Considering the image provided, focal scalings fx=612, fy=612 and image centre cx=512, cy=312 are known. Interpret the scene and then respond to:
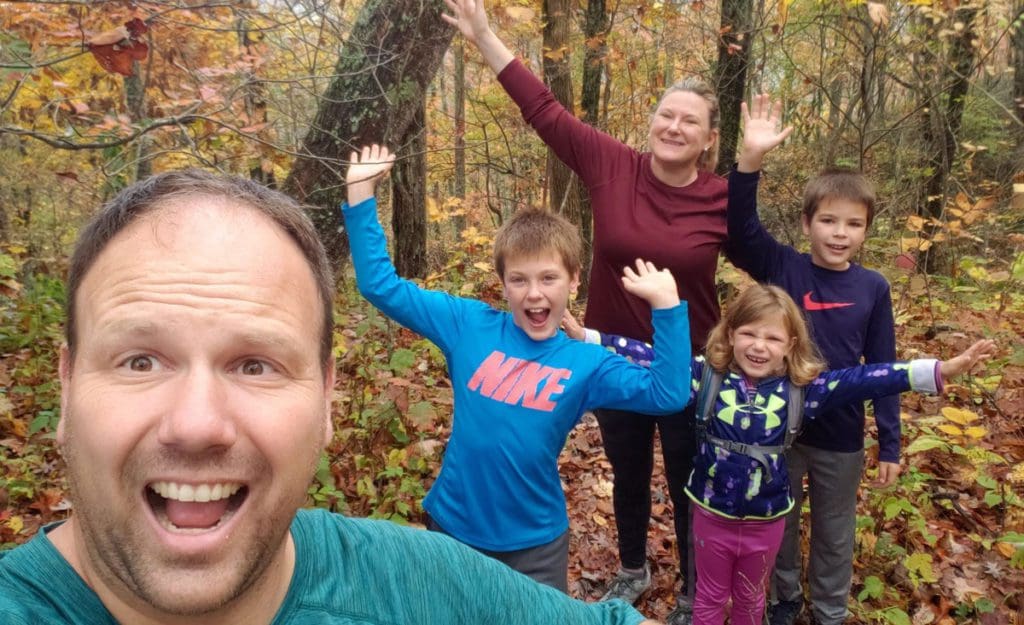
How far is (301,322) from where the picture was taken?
1.20 meters

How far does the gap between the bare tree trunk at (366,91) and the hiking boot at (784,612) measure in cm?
348

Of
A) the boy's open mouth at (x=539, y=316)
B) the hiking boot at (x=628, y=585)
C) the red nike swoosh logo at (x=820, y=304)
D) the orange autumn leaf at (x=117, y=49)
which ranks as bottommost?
the hiking boot at (x=628, y=585)

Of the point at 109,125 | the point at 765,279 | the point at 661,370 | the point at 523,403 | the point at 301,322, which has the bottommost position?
the point at 523,403

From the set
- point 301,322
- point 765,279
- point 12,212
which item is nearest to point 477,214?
point 12,212

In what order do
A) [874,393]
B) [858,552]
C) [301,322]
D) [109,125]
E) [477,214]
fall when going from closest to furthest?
[301,322]
[874,393]
[858,552]
[109,125]
[477,214]

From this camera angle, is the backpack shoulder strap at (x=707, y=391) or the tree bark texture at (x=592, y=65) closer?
the backpack shoulder strap at (x=707, y=391)

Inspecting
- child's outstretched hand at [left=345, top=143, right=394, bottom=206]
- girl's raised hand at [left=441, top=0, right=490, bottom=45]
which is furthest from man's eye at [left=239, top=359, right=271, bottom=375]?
girl's raised hand at [left=441, top=0, right=490, bottom=45]

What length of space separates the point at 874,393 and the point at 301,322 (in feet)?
7.86

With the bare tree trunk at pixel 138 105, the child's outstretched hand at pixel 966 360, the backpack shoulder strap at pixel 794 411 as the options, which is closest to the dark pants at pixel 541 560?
the backpack shoulder strap at pixel 794 411

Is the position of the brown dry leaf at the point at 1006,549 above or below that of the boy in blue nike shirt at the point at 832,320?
below

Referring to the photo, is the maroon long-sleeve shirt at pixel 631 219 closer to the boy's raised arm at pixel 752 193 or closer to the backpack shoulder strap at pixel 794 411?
the boy's raised arm at pixel 752 193

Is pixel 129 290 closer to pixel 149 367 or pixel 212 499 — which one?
pixel 149 367

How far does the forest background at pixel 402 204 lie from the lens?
327 centimetres

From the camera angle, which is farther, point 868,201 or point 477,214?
point 477,214
